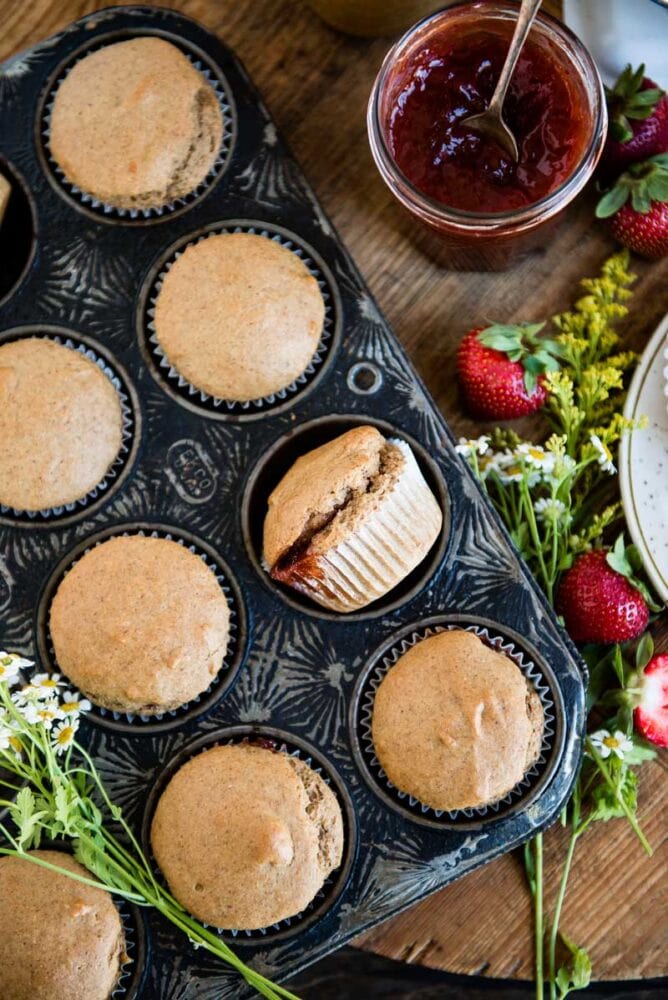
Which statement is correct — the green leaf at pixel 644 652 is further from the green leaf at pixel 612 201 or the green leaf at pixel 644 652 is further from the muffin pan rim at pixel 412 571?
the green leaf at pixel 612 201

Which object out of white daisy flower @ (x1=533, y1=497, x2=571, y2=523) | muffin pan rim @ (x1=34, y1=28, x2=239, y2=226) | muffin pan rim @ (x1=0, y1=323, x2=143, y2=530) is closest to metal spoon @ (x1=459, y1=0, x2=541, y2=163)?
muffin pan rim @ (x1=34, y1=28, x2=239, y2=226)

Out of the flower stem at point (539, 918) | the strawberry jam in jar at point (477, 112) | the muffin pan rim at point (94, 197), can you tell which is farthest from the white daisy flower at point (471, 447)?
the flower stem at point (539, 918)

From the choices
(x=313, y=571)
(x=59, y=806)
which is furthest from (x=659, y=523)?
(x=59, y=806)

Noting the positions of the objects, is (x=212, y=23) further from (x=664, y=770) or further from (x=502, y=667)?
→ (x=664, y=770)

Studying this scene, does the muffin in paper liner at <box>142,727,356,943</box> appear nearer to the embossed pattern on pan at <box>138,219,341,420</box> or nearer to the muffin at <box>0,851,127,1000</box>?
the muffin at <box>0,851,127,1000</box>

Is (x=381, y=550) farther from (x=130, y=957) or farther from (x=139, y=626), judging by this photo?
(x=130, y=957)

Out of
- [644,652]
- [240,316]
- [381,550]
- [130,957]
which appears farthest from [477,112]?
[130,957]
